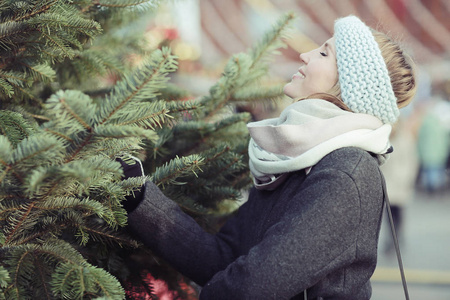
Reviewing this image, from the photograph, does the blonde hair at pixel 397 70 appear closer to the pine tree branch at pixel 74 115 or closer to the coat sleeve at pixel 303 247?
the coat sleeve at pixel 303 247

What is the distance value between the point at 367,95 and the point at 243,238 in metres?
0.54

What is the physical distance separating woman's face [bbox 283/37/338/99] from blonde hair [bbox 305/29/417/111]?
0.09 feet

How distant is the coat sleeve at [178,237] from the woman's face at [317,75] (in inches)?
18.0

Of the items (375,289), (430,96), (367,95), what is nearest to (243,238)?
(367,95)

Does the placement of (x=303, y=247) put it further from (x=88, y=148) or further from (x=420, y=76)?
(x=420, y=76)

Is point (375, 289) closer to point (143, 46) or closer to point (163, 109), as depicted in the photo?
point (143, 46)

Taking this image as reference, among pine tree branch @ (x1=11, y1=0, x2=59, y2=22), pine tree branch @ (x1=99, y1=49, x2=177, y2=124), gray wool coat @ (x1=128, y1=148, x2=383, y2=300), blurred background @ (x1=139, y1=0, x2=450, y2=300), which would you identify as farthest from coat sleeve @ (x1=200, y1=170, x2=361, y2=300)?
blurred background @ (x1=139, y1=0, x2=450, y2=300)

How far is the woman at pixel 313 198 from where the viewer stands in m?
1.05

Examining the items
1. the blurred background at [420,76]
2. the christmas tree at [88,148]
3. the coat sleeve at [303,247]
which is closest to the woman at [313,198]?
the coat sleeve at [303,247]

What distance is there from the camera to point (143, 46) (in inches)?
74.9

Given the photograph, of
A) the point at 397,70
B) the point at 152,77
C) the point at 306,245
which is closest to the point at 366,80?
the point at 397,70

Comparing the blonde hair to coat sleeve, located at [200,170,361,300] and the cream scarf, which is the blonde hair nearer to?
the cream scarf

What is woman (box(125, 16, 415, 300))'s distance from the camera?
105 centimetres

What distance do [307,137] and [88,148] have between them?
551 millimetres
